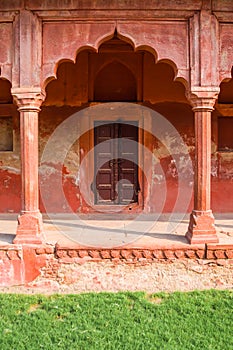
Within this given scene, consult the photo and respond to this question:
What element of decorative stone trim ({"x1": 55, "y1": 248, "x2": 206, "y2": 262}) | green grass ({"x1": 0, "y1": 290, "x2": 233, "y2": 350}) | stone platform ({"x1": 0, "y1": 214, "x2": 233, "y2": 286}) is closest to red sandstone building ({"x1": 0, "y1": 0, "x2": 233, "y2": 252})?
stone platform ({"x1": 0, "y1": 214, "x2": 233, "y2": 286})

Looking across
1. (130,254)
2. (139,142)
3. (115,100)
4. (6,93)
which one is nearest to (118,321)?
(130,254)

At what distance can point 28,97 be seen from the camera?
5.52m

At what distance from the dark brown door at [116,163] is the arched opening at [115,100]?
1.2 inches

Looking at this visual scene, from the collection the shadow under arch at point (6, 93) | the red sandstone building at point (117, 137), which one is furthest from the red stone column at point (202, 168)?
the shadow under arch at point (6, 93)

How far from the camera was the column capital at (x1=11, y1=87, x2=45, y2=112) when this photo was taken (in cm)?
551

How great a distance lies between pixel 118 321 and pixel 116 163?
418 centimetres

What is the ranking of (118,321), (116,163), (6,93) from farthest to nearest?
(116,163)
(6,93)
(118,321)

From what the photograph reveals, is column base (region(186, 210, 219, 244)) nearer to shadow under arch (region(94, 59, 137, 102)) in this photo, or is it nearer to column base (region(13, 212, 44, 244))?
column base (region(13, 212, 44, 244))

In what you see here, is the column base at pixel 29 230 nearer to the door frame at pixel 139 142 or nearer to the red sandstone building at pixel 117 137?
the red sandstone building at pixel 117 137

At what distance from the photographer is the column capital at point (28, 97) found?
18.1 feet

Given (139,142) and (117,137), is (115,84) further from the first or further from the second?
(139,142)

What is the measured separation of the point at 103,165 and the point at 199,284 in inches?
139

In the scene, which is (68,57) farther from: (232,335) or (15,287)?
(232,335)

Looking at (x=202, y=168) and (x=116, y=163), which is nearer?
(x=202, y=168)
